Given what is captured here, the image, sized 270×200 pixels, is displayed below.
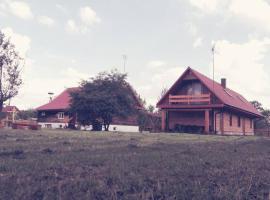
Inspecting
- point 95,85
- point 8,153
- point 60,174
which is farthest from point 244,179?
point 95,85

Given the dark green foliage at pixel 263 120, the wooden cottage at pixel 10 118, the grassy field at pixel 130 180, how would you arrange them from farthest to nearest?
the dark green foliage at pixel 263 120, the wooden cottage at pixel 10 118, the grassy field at pixel 130 180

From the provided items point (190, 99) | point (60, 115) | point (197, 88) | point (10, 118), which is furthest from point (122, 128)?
point (10, 118)

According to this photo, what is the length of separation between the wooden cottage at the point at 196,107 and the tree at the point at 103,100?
4279 millimetres

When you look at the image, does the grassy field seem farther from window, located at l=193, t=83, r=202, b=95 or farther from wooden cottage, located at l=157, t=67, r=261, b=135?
window, located at l=193, t=83, r=202, b=95

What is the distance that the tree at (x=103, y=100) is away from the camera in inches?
1036

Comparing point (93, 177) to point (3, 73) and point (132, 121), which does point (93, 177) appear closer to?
point (3, 73)

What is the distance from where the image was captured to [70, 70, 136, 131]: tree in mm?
26312

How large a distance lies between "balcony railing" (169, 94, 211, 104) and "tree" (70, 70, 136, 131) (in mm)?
3992

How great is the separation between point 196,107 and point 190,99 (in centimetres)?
106

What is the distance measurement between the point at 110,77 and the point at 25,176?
2460 cm

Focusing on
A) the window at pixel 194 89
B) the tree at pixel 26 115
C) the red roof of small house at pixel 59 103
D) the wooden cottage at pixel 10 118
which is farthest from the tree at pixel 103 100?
the tree at pixel 26 115

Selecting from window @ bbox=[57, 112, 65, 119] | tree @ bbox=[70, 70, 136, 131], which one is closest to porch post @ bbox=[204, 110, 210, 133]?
tree @ bbox=[70, 70, 136, 131]

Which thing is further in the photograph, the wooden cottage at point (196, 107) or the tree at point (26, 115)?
the tree at point (26, 115)

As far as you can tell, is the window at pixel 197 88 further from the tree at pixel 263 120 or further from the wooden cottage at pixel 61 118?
the tree at pixel 263 120
